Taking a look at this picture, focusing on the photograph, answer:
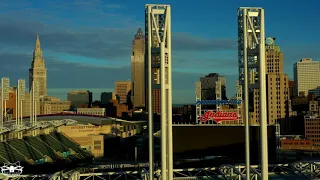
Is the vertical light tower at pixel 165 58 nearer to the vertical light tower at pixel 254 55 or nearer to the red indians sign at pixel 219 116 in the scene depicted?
the vertical light tower at pixel 254 55

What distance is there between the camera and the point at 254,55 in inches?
1246

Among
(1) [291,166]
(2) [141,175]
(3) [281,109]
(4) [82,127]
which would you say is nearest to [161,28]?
(2) [141,175]

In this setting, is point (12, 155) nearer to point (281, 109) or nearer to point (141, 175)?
point (141, 175)

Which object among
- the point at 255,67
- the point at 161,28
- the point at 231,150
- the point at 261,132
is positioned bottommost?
the point at 231,150

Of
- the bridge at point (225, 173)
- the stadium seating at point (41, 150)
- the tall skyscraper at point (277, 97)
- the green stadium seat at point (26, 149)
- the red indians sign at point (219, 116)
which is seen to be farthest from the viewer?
the tall skyscraper at point (277, 97)

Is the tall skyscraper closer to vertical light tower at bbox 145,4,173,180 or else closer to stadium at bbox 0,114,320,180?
stadium at bbox 0,114,320,180

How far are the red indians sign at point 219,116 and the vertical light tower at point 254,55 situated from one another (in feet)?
314

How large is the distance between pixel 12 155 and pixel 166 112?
147 ft

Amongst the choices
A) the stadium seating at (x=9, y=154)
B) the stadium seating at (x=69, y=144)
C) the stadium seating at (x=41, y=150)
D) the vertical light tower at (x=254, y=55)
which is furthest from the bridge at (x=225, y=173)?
the stadium seating at (x=69, y=144)

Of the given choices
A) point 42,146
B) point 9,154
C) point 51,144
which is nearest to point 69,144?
point 51,144

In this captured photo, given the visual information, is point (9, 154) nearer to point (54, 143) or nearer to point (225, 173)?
point (54, 143)

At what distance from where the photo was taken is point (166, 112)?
3023 cm

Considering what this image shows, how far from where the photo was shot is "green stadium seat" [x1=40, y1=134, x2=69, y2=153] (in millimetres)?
91600

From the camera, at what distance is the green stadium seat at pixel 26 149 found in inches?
2911
